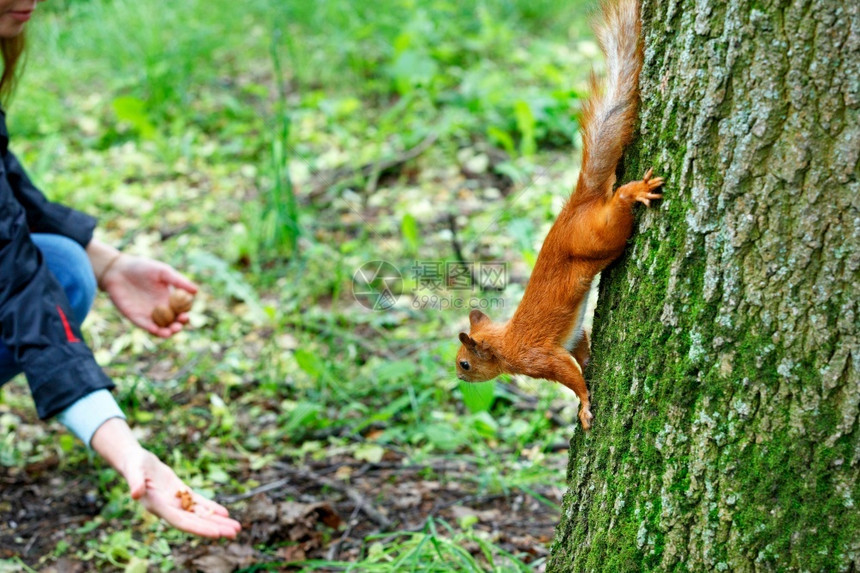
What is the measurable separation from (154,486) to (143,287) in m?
1.00

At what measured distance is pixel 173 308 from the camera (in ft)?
8.78

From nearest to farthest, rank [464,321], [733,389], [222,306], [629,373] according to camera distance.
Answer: [733,389] → [629,373] → [464,321] → [222,306]

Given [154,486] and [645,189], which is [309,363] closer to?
[154,486]

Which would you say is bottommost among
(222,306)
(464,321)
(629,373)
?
(222,306)

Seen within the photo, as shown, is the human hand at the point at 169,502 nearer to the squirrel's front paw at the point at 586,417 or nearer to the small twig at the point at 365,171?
the squirrel's front paw at the point at 586,417

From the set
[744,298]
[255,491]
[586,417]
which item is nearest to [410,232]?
[255,491]

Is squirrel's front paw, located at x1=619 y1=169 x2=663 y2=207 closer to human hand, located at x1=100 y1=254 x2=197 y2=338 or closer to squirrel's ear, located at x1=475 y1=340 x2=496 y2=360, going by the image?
→ squirrel's ear, located at x1=475 y1=340 x2=496 y2=360

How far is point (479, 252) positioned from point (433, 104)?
1.53 metres

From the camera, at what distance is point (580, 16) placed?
6211mm

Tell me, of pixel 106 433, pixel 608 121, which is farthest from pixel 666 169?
pixel 106 433

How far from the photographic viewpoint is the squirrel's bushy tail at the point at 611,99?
5.16 feet

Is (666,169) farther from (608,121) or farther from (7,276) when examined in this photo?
(7,276)

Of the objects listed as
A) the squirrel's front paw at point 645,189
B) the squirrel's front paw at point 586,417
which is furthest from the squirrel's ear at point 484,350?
the squirrel's front paw at point 645,189

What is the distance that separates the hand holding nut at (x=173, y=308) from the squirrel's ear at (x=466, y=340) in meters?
0.97
